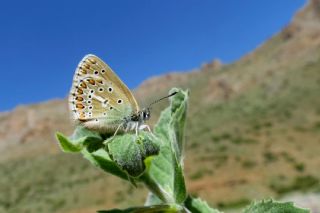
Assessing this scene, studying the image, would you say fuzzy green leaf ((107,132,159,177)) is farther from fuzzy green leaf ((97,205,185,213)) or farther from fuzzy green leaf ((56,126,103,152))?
fuzzy green leaf ((56,126,103,152))

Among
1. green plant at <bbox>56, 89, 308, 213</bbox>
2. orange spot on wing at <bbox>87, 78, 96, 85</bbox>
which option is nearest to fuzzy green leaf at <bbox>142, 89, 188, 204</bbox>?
green plant at <bbox>56, 89, 308, 213</bbox>

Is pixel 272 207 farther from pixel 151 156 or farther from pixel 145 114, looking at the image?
pixel 145 114

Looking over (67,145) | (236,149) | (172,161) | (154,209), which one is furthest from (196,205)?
(236,149)

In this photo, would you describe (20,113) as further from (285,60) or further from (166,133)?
(166,133)

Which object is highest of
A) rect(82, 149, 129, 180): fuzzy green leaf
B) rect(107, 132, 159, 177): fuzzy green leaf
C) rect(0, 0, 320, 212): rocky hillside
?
rect(0, 0, 320, 212): rocky hillside

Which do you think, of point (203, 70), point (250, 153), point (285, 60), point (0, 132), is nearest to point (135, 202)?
point (250, 153)
